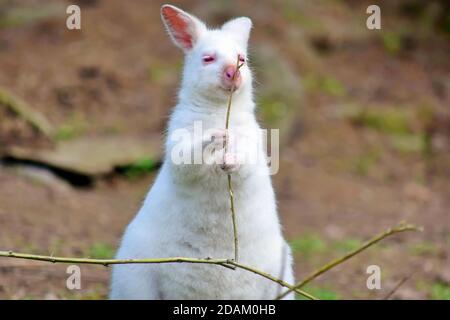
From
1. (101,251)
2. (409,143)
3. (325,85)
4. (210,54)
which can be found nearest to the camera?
(210,54)

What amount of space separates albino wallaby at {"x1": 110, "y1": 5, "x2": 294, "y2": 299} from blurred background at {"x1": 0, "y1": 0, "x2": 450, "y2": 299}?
1.17 m

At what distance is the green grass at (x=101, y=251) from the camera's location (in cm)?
631

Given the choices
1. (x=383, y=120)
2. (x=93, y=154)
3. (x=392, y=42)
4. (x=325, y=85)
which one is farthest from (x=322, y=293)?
(x=392, y=42)

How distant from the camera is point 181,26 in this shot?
14.4 ft

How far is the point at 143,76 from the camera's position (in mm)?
11430

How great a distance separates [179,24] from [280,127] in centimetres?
611

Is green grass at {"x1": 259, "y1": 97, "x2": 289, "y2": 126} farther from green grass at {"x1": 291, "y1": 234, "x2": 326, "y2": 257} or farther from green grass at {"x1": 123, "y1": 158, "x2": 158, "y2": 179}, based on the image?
green grass at {"x1": 291, "y1": 234, "x2": 326, "y2": 257}

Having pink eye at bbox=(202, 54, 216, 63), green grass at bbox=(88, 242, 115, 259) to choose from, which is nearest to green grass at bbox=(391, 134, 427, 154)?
green grass at bbox=(88, 242, 115, 259)

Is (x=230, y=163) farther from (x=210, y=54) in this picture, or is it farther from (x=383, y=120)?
(x=383, y=120)

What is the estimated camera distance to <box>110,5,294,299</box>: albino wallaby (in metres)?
4.09

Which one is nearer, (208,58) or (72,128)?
(208,58)
